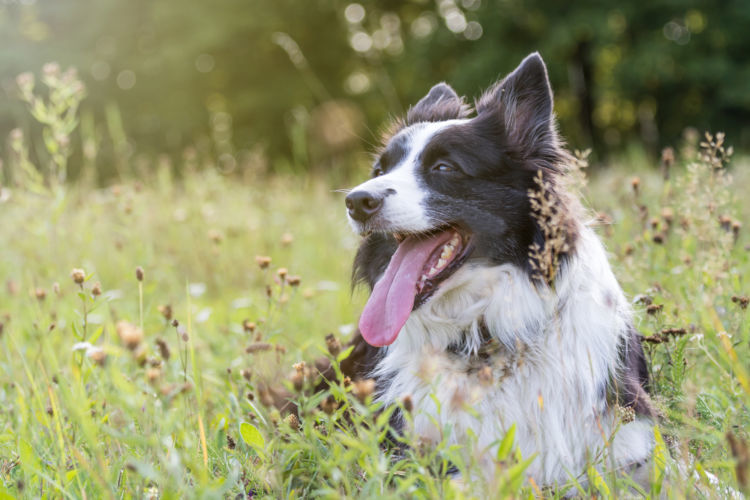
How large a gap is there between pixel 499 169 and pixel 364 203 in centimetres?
63

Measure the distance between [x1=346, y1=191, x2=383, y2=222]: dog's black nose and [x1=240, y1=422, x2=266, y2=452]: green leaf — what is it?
3.25ft

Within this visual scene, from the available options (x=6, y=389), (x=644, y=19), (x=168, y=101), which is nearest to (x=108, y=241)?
(x=6, y=389)

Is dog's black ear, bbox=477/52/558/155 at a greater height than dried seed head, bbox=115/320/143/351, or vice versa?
dried seed head, bbox=115/320/143/351

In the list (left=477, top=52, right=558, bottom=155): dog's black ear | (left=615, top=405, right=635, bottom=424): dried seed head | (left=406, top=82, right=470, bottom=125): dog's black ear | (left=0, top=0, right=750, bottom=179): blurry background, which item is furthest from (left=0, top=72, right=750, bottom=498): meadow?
(left=0, top=0, right=750, bottom=179): blurry background

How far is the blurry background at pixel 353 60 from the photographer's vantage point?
17.1m

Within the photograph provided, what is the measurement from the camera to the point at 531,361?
8.02 feet

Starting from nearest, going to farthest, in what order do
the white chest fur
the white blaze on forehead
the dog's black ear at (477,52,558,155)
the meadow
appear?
the meadow < the white chest fur < the white blaze on forehead < the dog's black ear at (477,52,558,155)

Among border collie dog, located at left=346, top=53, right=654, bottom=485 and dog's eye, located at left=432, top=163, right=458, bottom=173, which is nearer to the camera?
border collie dog, located at left=346, top=53, right=654, bottom=485

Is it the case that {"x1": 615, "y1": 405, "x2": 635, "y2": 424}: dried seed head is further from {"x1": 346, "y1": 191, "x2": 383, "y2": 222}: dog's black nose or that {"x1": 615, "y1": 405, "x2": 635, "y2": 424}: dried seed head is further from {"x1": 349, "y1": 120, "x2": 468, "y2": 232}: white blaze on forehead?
{"x1": 346, "y1": 191, "x2": 383, "y2": 222}: dog's black nose

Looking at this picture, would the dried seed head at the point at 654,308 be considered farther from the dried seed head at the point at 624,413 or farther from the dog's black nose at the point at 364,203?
the dog's black nose at the point at 364,203

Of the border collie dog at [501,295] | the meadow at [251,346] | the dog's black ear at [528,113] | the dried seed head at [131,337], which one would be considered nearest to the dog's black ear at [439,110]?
the border collie dog at [501,295]

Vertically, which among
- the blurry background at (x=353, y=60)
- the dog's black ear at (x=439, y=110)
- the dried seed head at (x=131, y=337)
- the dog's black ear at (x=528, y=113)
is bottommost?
the blurry background at (x=353, y=60)

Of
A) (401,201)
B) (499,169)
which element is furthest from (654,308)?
(401,201)

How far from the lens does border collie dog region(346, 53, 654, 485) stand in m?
2.33
